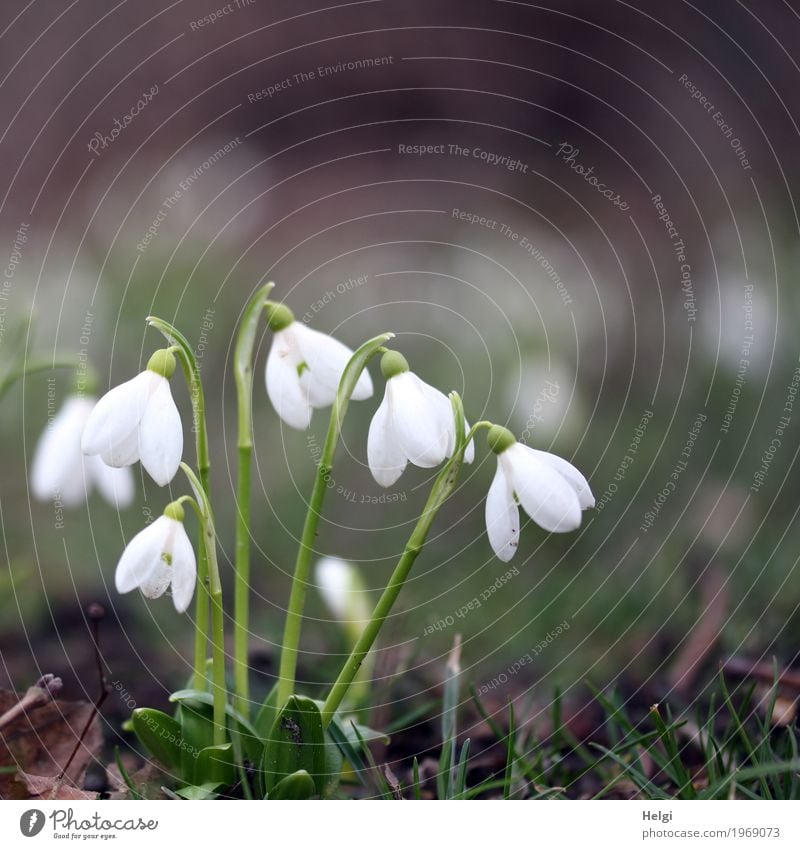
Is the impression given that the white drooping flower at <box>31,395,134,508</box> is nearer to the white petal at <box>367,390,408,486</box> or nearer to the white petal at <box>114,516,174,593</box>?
the white petal at <box>114,516,174,593</box>

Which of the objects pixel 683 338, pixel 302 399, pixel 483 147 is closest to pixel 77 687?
pixel 302 399

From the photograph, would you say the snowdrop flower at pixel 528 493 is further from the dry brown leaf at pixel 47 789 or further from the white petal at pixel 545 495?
the dry brown leaf at pixel 47 789

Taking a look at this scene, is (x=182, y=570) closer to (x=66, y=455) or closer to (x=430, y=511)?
(x=430, y=511)

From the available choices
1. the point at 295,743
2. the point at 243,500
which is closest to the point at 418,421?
the point at 243,500

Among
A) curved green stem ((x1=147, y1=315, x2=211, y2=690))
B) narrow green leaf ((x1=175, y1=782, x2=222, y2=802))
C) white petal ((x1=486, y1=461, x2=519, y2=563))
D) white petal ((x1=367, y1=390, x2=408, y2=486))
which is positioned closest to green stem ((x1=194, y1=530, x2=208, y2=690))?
curved green stem ((x1=147, y1=315, x2=211, y2=690))

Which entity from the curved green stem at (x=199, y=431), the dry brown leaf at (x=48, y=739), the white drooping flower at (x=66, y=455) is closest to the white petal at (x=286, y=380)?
the curved green stem at (x=199, y=431)

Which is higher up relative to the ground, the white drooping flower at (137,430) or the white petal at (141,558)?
the white drooping flower at (137,430)
